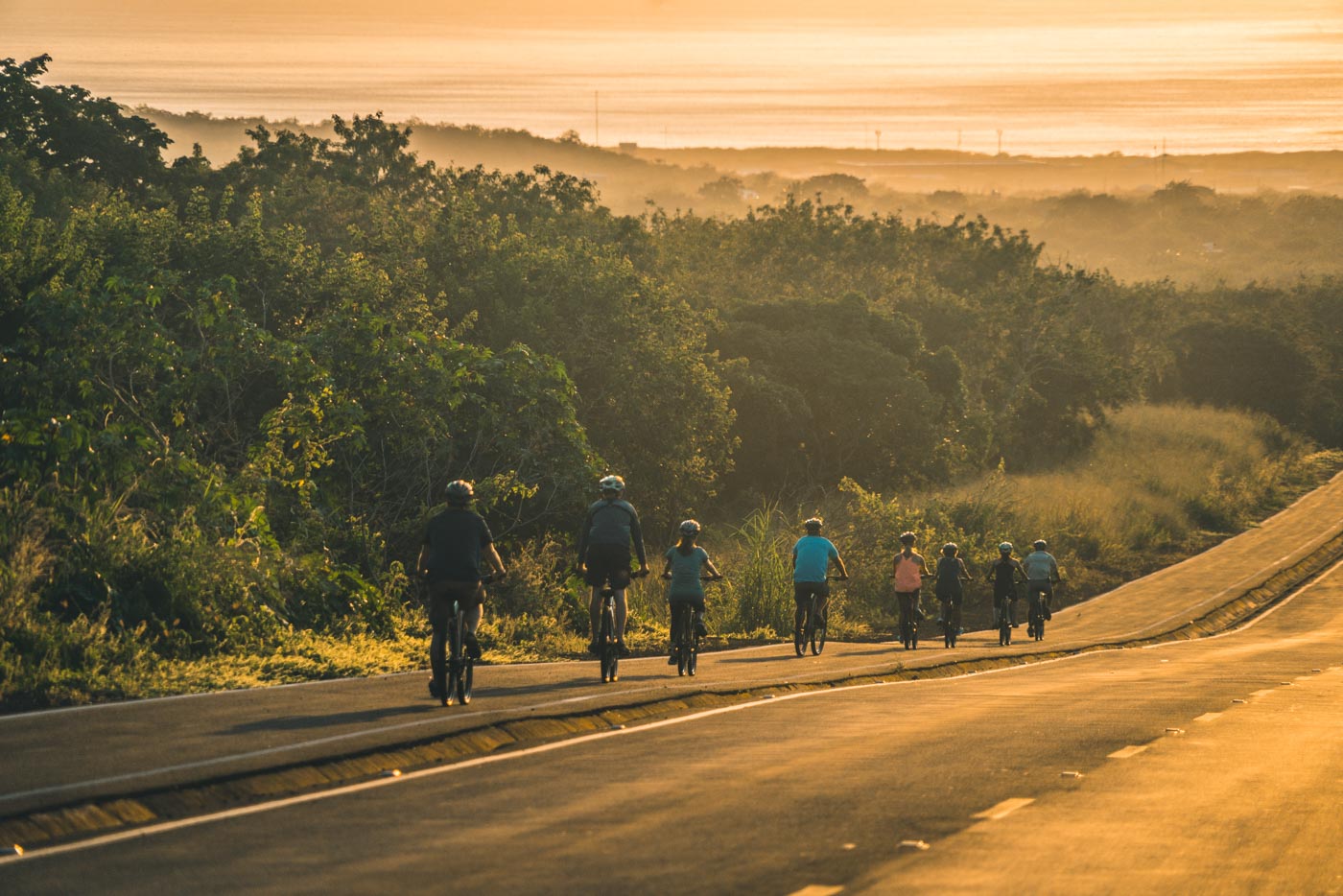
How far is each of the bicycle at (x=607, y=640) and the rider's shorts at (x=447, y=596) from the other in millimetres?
2677

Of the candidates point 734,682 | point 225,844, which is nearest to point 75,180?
point 734,682

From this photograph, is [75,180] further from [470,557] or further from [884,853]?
[884,853]

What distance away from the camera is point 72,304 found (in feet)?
75.3

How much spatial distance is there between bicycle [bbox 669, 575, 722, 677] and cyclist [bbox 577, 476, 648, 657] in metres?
1.72

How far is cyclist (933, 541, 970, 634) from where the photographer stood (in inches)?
1133

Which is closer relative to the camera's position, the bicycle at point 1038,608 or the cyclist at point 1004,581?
the cyclist at point 1004,581

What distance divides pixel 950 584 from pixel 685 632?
1147cm

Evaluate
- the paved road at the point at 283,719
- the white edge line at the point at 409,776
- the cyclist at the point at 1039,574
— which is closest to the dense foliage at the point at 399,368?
the paved road at the point at 283,719

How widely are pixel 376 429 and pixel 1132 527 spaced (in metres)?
40.9

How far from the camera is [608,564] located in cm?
1628

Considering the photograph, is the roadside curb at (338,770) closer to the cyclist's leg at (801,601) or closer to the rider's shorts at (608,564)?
the rider's shorts at (608,564)

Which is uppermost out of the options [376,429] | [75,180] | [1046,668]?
[75,180]

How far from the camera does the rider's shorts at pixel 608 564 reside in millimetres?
16234

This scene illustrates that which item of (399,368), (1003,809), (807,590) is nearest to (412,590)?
(399,368)
